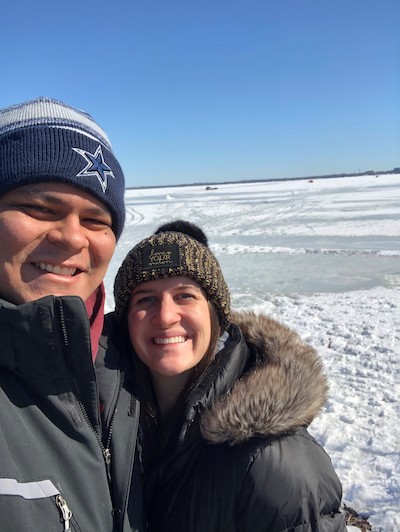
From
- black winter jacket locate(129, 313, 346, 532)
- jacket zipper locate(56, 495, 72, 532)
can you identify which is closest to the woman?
black winter jacket locate(129, 313, 346, 532)

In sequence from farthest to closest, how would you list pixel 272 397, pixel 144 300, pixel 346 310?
1. pixel 346 310
2. pixel 144 300
3. pixel 272 397

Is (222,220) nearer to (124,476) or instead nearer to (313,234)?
(313,234)

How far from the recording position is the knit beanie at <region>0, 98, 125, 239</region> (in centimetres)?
128

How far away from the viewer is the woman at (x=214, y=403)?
131cm

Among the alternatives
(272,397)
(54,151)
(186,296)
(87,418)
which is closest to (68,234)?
(54,151)

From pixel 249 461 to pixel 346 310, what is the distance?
18.6 ft

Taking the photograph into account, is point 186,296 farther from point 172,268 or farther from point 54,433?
point 54,433

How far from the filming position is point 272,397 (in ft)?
4.71

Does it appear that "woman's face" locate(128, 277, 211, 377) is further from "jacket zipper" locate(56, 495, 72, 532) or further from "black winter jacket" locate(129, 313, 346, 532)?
"jacket zipper" locate(56, 495, 72, 532)

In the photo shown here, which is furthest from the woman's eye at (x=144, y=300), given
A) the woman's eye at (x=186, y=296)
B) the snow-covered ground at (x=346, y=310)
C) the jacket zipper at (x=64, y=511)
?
the snow-covered ground at (x=346, y=310)

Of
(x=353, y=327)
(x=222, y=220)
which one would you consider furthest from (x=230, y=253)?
(x=222, y=220)

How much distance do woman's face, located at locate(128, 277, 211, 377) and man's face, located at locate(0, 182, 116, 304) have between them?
405 mm

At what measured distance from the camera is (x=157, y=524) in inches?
57.7

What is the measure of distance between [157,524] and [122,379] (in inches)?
19.7
